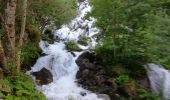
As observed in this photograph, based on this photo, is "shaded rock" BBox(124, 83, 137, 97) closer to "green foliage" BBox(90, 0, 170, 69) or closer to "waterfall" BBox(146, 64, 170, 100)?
"waterfall" BBox(146, 64, 170, 100)

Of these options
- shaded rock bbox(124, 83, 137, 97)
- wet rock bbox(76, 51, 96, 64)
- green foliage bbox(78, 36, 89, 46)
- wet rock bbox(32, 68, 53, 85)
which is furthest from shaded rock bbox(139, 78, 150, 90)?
green foliage bbox(78, 36, 89, 46)

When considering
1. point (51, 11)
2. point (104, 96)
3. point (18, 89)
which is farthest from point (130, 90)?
point (51, 11)

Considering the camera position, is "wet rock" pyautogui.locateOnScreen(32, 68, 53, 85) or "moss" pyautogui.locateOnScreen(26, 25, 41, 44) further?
"moss" pyautogui.locateOnScreen(26, 25, 41, 44)

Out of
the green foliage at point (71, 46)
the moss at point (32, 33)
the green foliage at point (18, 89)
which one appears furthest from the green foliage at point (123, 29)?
the green foliage at point (18, 89)

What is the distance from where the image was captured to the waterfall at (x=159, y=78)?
42.6ft

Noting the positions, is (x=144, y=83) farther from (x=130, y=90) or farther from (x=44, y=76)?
(x=44, y=76)

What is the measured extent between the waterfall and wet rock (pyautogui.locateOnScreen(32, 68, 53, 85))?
4.28 meters

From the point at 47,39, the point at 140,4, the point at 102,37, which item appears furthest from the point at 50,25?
the point at 140,4

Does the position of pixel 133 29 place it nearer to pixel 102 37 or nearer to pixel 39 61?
pixel 102 37

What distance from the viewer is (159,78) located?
14109 mm

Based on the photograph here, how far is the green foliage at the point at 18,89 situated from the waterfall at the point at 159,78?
15.8 feet

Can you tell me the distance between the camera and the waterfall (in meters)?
13.0

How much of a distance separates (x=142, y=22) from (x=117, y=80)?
2.58 meters

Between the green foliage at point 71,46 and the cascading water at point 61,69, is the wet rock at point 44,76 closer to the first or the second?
the cascading water at point 61,69
